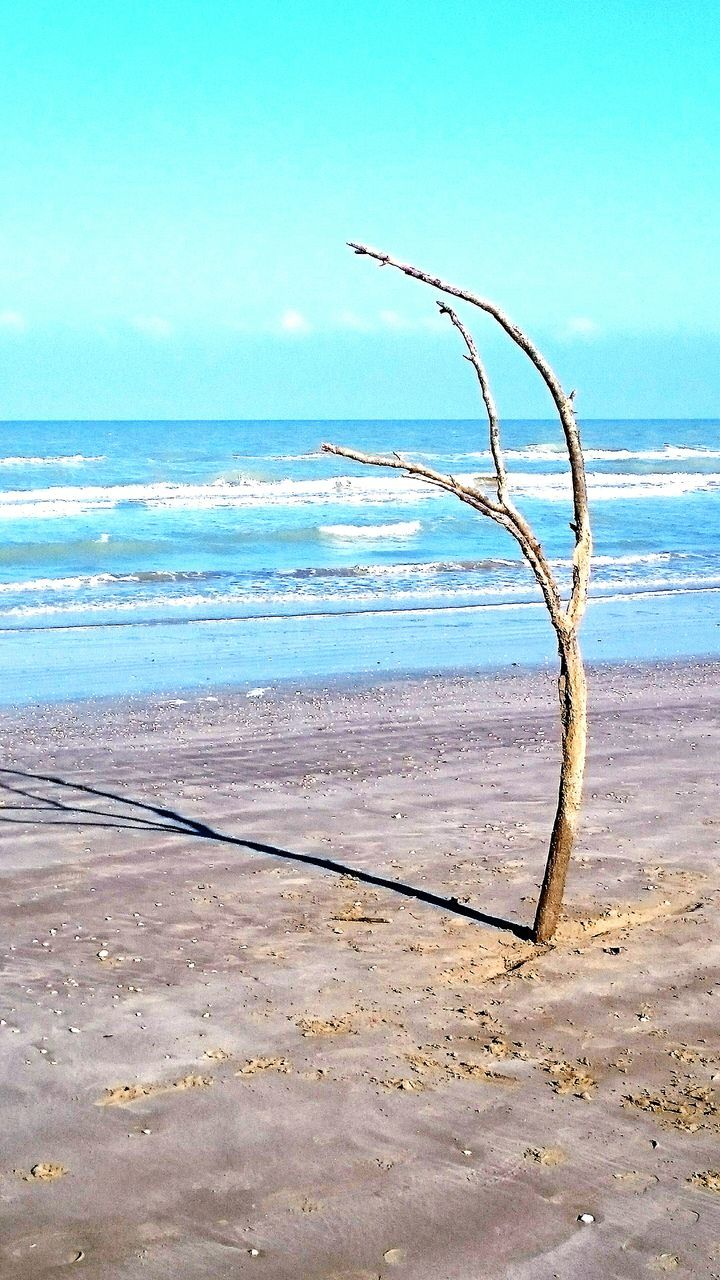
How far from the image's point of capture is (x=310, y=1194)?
3.99 m

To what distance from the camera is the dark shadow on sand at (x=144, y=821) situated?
260 inches

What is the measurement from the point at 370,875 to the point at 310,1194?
3.03 meters

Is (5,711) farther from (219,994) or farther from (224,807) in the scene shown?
(219,994)

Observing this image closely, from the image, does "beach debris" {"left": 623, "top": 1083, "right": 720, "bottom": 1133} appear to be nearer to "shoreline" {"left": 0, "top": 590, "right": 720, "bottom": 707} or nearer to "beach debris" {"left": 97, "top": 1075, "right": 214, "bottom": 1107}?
"beach debris" {"left": 97, "top": 1075, "right": 214, "bottom": 1107}

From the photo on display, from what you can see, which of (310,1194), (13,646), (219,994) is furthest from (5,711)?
(310,1194)

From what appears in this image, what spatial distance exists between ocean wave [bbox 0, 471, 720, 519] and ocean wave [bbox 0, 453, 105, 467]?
12.0 metres

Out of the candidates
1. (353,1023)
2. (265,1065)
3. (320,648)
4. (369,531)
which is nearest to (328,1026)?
(353,1023)

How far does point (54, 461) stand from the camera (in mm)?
60406

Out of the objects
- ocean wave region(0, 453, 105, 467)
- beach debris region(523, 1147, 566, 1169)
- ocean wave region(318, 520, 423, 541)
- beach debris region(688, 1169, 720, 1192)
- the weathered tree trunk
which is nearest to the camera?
beach debris region(688, 1169, 720, 1192)

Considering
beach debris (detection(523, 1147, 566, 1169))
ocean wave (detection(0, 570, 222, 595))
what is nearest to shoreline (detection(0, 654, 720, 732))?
beach debris (detection(523, 1147, 566, 1169))

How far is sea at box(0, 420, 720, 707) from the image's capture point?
13766 mm

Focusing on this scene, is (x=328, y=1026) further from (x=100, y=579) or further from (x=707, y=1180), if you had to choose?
(x=100, y=579)

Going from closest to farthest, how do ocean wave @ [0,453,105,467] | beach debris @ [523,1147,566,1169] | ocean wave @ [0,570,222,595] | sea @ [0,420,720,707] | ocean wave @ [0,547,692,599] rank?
beach debris @ [523,1147,566,1169] < sea @ [0,420,720,707] < ocean wave @ [0,570,222,595] < ocean wave @ [0,547,692,599] < ocean wave @ [0,453,105,467]

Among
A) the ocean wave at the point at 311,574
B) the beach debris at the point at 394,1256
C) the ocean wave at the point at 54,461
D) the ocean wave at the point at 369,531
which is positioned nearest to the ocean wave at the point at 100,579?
the ocean wave at the point at 311,574
